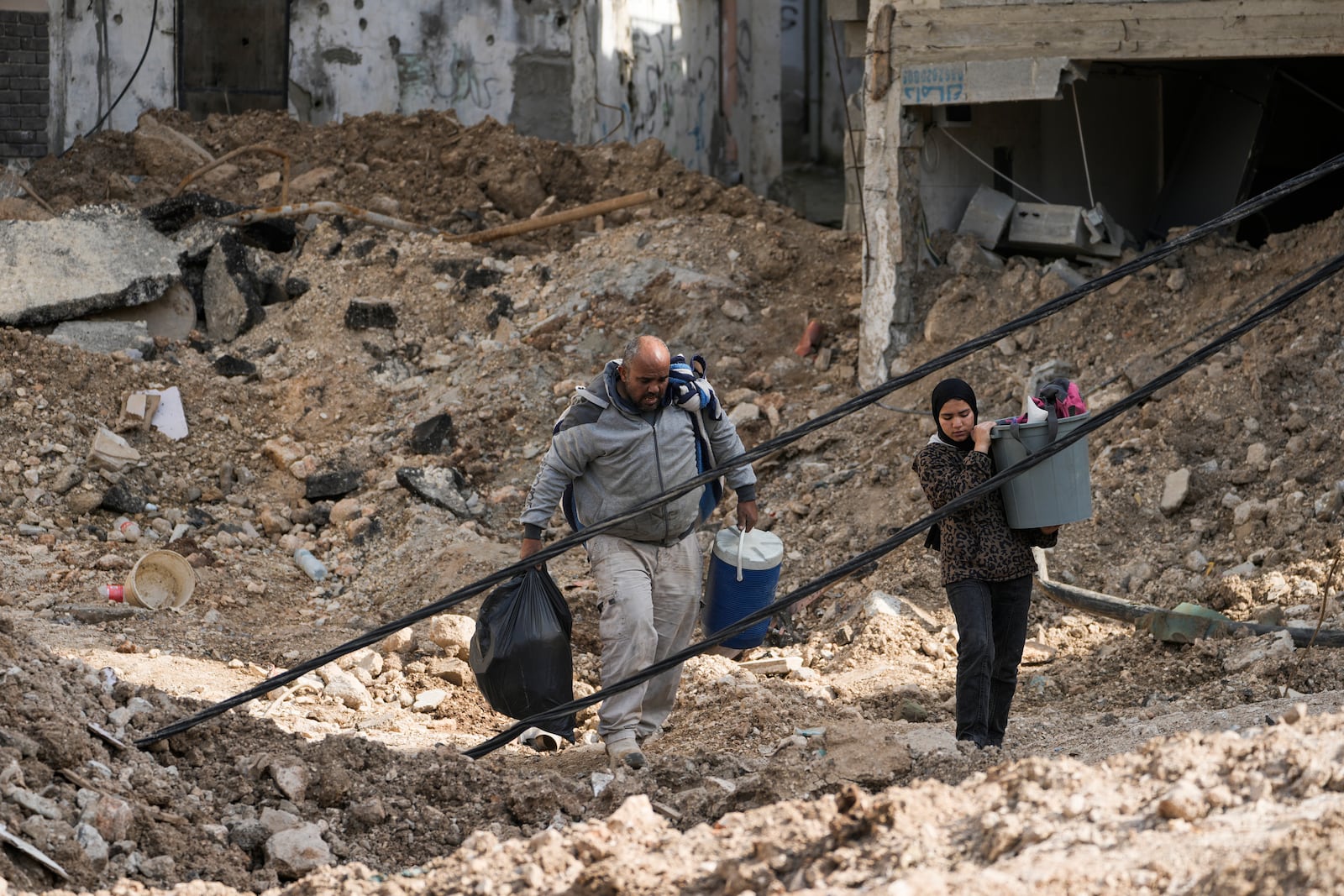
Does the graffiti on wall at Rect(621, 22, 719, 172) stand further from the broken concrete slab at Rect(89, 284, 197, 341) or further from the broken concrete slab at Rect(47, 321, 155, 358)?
the broken concrete slab at Rect(47, 321, 155, 358)

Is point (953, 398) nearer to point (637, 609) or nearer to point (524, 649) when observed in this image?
point (637, 609)

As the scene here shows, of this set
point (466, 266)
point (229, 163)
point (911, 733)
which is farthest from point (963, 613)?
point (229, 163)

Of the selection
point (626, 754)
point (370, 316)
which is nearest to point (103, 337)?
point (370, 316)

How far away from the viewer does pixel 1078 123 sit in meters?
10.8

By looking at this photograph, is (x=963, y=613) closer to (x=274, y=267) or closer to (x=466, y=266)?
(x=466, y=266)

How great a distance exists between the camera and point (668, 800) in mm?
5238

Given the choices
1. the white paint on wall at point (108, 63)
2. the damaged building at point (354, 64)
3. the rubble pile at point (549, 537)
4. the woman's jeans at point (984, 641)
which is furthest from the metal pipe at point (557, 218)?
the woman's jeans at point (984, 641)

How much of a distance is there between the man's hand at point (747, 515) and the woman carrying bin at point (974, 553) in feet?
2.74

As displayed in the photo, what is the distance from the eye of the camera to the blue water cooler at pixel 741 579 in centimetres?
613

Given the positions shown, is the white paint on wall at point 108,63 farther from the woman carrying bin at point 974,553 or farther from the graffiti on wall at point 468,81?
the woman carrying bin at point 974,553

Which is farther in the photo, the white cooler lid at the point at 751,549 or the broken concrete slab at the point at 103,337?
the broken concrete slab at the point at 103,337

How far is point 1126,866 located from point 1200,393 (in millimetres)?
6198

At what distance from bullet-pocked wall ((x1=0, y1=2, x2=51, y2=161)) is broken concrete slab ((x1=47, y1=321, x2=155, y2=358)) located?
3.04 metres

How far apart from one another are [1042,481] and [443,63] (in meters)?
11.0
